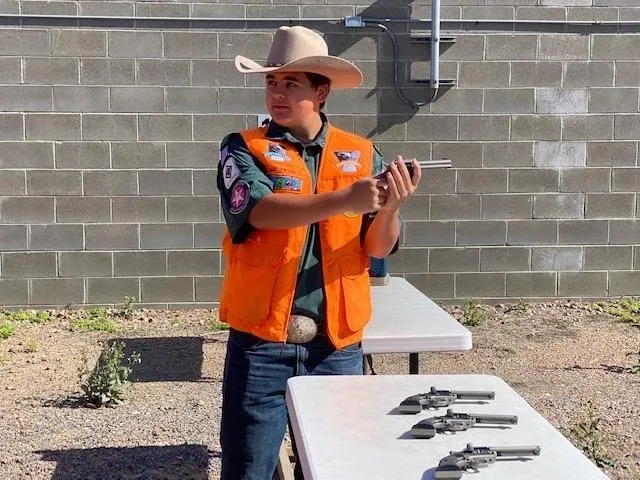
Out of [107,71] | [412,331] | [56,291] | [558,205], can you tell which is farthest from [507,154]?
[412,331]

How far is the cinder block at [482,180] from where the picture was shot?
23.4ft

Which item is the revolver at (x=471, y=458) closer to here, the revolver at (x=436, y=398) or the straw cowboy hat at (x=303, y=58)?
the revolver at (x=436, y=398)

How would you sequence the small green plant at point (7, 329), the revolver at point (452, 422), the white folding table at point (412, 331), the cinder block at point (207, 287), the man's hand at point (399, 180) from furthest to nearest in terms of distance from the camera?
the cinder block at point (207, 287), the small green plant at point (7, 329), the white folding table at point (412, 331), the man's hand at point (399, 180), the revolver at point (452, 422)

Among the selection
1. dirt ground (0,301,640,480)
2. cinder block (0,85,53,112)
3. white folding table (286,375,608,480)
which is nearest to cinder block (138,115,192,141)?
cinder block (0,85,53,112)

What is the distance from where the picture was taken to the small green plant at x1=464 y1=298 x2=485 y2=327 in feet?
22.6

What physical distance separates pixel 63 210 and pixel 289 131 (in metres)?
4.61

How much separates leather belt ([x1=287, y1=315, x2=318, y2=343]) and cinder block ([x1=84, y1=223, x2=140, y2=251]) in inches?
178

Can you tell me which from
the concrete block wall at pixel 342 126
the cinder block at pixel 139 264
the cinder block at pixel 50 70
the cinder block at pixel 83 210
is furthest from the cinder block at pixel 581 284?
the cinder block at pixel 50 70

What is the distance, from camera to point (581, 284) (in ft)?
24.1

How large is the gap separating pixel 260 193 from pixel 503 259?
506 centimetres

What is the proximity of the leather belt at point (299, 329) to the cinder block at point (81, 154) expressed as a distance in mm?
4597

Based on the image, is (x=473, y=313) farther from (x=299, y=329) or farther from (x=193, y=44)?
(x=299, y=329)

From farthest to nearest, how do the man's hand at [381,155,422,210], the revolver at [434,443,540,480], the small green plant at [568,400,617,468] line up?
the small green plant at [568,400,617,468] → the man's hand at [381,155,422,210] → the revolver at [434,443,540,480]

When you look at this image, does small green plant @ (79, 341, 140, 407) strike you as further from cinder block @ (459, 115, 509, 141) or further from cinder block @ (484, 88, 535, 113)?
cinder block @ (484, 88, 535, 113)
